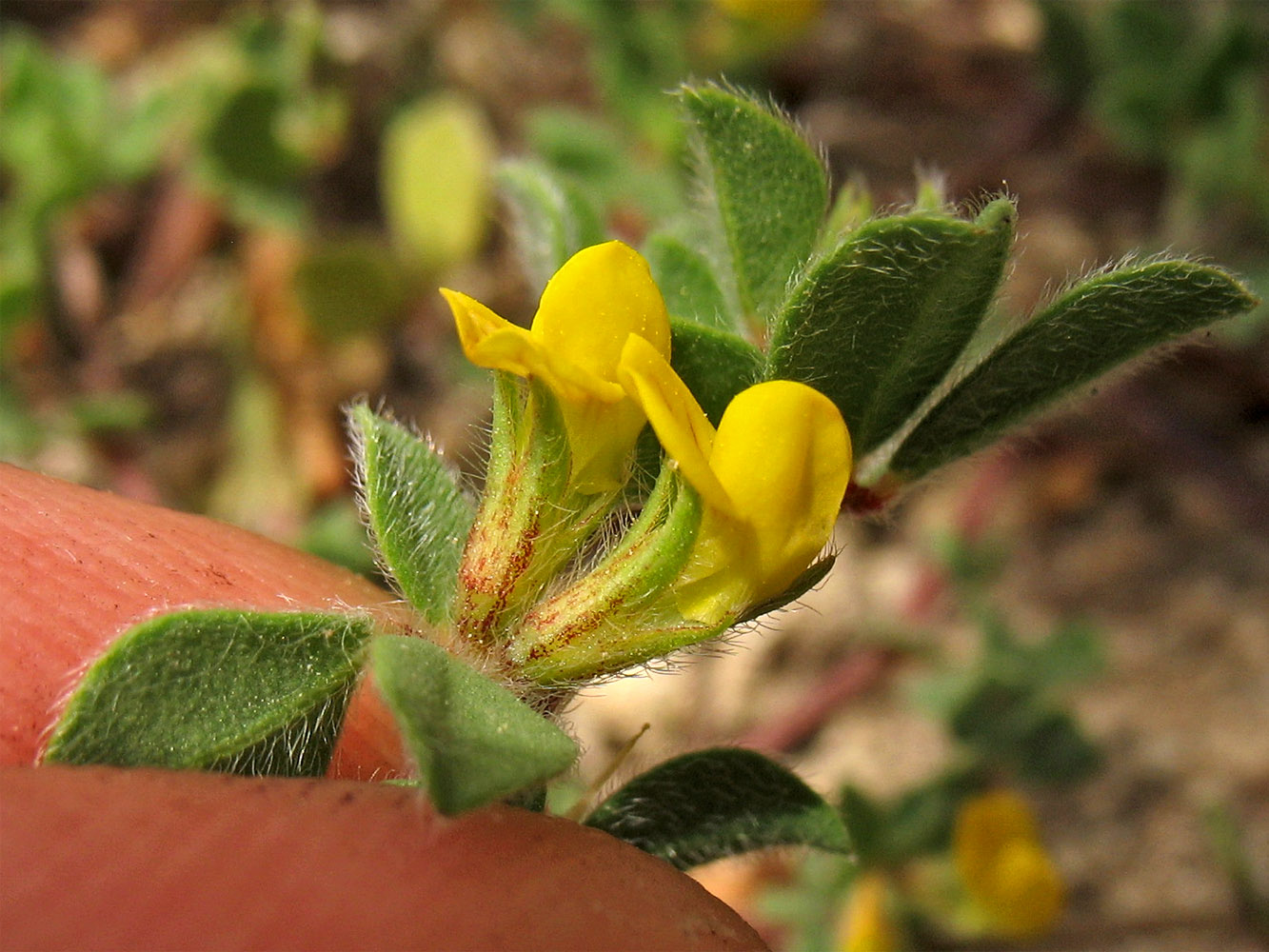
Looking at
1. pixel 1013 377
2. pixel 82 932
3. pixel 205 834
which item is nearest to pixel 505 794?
pixel 205 834

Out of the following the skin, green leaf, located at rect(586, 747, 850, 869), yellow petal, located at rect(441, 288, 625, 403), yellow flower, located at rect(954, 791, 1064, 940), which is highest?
yellow petal, located at rect(441, 288, 625, 403)

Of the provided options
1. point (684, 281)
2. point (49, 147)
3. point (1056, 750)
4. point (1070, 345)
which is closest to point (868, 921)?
point (1056, 750)

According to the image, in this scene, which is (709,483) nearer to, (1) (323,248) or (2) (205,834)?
(2) (205,834)

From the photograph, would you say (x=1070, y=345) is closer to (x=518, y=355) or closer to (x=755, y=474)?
(x=755, y=474)

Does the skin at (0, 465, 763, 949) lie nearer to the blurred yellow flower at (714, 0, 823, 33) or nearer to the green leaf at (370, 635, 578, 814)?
the green leaf at (370, 635, 578, 814)

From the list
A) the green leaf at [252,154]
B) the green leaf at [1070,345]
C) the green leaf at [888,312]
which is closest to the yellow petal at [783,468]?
the green leaf at [888,312]

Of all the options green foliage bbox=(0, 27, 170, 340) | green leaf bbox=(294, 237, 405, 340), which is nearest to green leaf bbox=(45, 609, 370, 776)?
green foliage bbox=(0, 27, 170, 340)
